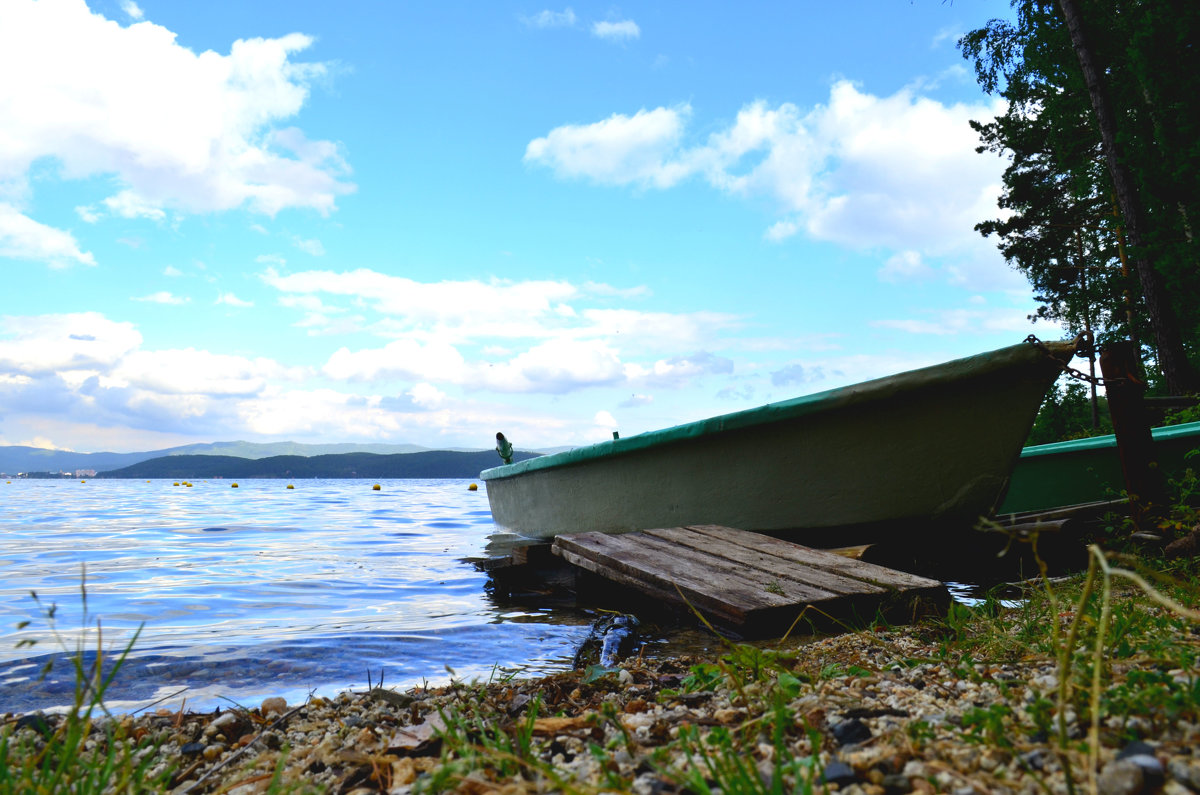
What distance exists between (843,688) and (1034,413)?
392 centimetres

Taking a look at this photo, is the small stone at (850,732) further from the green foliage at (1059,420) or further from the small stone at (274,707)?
the green foliage at (1059,420)

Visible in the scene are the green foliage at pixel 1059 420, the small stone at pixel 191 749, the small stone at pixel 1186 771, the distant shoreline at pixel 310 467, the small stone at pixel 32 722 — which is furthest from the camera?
the distant shoreline at pixel 310 467

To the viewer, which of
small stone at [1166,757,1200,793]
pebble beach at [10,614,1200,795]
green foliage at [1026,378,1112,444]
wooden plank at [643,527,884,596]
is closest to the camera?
small stone at [1166,757,1200,793]

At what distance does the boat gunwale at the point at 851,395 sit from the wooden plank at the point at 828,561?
0.80 meters

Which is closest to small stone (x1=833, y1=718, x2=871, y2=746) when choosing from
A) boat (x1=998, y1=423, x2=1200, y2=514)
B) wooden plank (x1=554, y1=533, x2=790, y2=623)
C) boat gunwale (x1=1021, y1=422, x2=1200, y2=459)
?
wooden plank (x1=554, y1=533, x2=790, y2=623)

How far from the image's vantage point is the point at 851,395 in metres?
5.28

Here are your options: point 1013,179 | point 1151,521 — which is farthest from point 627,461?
point 1013,179

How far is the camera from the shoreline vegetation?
1.22 metres

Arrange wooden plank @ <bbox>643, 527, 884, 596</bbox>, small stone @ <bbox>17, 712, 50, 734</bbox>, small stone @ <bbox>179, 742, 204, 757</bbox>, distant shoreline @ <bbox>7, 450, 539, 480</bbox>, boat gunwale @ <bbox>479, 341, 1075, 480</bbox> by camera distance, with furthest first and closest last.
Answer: distant shoreline @ <bbox>7, 450, 539, 480</bbox>
boat gunwale @ <bbox>479, 341, 1075, 480</bbox>
wooden plank @ <bbox>643, 527, 884, 596</bbox>
small stone @ <bbox>17, 712, 50, 734</bbox>
small stone @ <bbox>179, 742, 204, 757</bbox>

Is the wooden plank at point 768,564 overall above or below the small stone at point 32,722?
below

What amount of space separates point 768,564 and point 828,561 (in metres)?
0.40

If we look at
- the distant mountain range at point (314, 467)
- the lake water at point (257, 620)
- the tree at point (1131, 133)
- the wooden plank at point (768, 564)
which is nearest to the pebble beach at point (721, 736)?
the lake water at point (257, 620)

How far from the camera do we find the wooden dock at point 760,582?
132 inches

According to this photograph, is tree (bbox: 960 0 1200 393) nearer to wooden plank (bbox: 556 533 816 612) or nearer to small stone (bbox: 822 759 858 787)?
wooden plank (bbox: 556 533 816 612)
